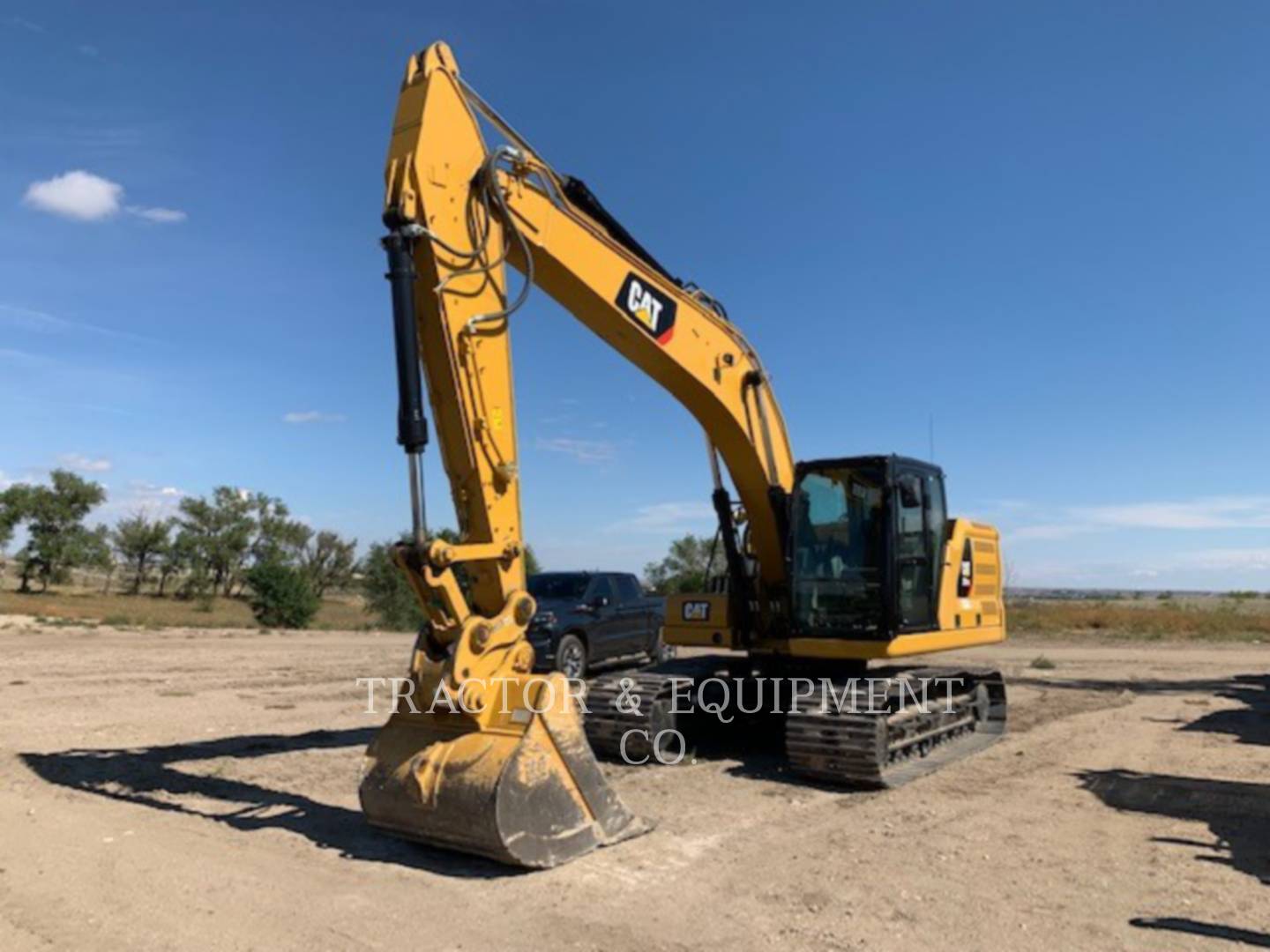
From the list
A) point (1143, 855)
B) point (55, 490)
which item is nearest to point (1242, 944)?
point (1143, 855)

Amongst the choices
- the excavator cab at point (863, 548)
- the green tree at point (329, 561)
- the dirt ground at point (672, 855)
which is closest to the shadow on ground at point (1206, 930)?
the dirt ground at point (672, 855)

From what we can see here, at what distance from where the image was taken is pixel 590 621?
15664 millimetres

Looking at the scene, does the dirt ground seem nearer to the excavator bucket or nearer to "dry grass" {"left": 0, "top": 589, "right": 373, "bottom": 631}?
the excavator bucket

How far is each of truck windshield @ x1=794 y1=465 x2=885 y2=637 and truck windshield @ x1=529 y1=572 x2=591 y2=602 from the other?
7055 millimetres

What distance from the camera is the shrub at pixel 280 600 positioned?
107ft

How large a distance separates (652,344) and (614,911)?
4494 millimetres

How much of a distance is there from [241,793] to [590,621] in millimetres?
8099

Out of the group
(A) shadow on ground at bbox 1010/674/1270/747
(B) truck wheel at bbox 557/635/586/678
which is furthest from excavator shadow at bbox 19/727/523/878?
(A) shadow on ground at bbox 1010/674/1270/747

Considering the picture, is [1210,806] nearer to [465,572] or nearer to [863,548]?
[863,548]

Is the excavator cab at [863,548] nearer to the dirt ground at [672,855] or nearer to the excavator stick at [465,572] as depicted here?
the dirt ground at [672,855]

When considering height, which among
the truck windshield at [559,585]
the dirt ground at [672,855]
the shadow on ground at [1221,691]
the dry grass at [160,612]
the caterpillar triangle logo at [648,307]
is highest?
the caterpillar triangle logo at [648,307]

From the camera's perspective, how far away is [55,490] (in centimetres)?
5691

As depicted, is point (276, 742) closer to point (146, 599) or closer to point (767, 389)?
point (767, 389)

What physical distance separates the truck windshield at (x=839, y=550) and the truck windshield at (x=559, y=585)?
7055mm
